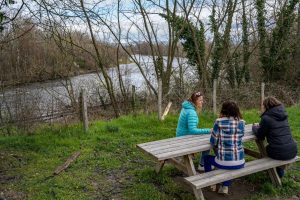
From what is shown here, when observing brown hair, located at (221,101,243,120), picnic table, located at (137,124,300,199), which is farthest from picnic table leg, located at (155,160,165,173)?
brown hair, located at (221,101,243,120)

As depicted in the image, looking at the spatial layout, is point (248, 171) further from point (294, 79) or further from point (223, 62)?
point (294, 79)

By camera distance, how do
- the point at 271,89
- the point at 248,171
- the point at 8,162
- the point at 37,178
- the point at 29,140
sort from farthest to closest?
the point at 271,89 < the point at 29,140 < the point at 8,162 < the point at 37,178 < the point at 248,171

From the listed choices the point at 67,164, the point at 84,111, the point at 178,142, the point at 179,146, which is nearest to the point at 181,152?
the point at 179,146

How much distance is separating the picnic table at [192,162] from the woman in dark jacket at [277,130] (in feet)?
0.42

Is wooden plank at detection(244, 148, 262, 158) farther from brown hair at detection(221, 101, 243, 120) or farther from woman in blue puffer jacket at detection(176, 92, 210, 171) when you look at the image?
brown hair at detection(221, 101, 243, 120)

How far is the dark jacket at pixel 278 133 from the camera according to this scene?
4523mm

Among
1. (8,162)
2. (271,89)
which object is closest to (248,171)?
(8,162)

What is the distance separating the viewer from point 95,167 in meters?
5.75

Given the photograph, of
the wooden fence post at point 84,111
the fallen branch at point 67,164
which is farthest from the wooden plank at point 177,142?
the wooden fence post at point 84,111

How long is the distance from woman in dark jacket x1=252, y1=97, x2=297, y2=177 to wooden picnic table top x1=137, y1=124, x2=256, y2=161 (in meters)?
0.38

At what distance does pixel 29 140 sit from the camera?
721cm

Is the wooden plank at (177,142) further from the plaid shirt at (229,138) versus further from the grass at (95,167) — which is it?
the grass at (95,167)

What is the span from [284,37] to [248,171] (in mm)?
14277

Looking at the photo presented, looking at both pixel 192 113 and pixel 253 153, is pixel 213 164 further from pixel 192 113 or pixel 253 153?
pixel 253 153
